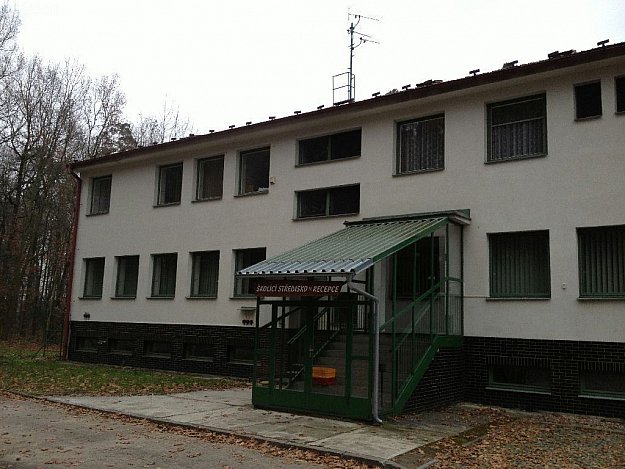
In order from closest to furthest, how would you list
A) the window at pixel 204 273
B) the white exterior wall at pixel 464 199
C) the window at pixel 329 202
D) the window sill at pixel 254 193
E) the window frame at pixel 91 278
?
the white exterior wall at pixel 464 199 < the window at pixel 329 202 < the window sill at pixel 254 193 < the window at pixel 204 273 < the window frame at pixel 91 278

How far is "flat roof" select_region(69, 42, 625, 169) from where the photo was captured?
11.9 metres

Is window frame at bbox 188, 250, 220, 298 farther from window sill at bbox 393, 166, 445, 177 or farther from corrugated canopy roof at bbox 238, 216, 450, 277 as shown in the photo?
window sill at bbox 393, 166, 445, 177

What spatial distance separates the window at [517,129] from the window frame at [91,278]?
46.5ft

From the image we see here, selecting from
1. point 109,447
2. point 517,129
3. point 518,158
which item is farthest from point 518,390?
point 109,447

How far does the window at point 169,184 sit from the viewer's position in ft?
65.5

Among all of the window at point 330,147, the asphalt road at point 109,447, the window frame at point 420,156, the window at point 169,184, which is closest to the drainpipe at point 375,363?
the asphalt road at point 109,447

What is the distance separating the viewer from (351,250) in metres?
11.4

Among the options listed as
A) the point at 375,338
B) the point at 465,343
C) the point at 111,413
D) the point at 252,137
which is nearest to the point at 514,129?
the point at 465,343

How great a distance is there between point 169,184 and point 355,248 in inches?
414

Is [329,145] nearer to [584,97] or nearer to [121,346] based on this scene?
[584,97]

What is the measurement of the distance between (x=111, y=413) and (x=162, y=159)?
1092 centimetres

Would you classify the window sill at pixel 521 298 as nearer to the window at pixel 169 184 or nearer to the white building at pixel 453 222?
the white building at pixel 453 222

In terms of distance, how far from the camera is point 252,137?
1781 cm

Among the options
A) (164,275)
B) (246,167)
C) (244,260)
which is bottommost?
(164,275)
